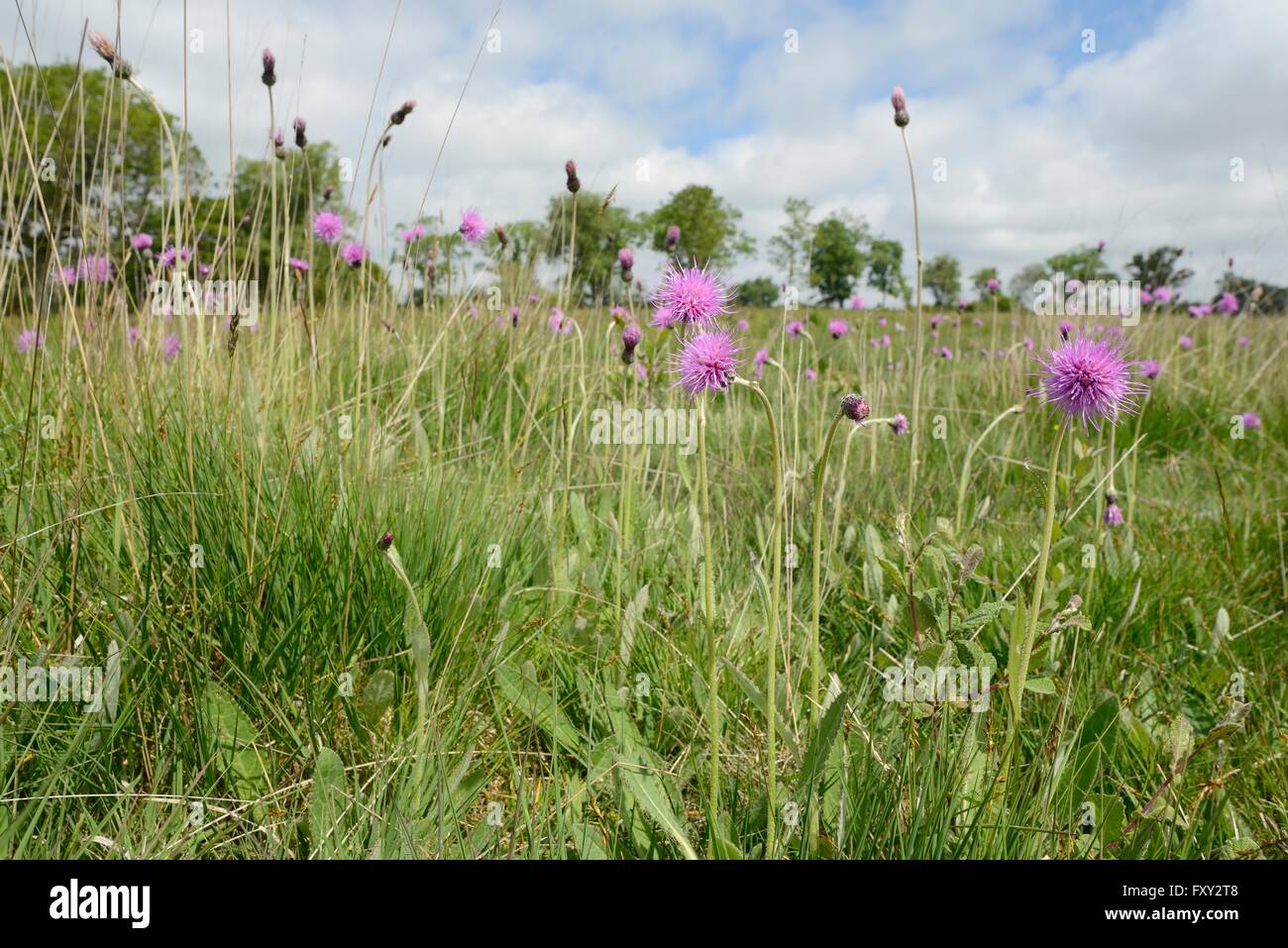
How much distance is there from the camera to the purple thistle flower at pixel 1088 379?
1.00 metres

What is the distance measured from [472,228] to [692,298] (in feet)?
6.71

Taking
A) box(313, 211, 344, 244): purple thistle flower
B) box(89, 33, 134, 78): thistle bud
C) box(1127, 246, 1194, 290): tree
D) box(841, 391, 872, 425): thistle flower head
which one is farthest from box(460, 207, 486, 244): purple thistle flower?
box(1127, 246, 1194, 290): tree

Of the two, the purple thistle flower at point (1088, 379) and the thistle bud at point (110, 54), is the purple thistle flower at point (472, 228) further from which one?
the purple thistle flower at point (1088, 379)

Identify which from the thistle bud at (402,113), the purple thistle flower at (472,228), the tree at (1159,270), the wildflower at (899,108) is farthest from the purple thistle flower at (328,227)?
the tree at (1159,270)

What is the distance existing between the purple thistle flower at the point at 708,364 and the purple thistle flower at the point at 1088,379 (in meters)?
0.39

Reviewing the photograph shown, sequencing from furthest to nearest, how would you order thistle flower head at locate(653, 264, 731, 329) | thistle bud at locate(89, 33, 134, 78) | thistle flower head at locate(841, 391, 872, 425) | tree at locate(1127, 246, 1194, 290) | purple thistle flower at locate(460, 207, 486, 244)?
A: tree at locate(1127, 246, 1194, 290), purple thistle flower at locate(460, 207, 486, 244), thistle bud at locate(89, 33, 134, 78), thistle flower head at locate(653, 264, 731, 329), thistle flower head at locate(841, 391, 872, 425)

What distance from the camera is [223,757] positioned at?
123 centimetres

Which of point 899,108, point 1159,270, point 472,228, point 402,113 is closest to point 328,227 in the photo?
point 472,228

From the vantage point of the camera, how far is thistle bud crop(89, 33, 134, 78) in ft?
4.81

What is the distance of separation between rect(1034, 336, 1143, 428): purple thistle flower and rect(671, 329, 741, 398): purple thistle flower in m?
0.39

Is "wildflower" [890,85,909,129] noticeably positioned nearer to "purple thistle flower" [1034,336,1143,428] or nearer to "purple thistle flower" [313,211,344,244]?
"purple thistle flower" [1034,336,1143,428]

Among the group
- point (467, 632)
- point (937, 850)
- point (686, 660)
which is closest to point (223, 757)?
point (467, 632)

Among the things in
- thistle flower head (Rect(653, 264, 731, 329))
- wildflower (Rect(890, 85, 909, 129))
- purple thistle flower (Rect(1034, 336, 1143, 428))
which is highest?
wildflower (Rect(890, 85, 909, 129))
